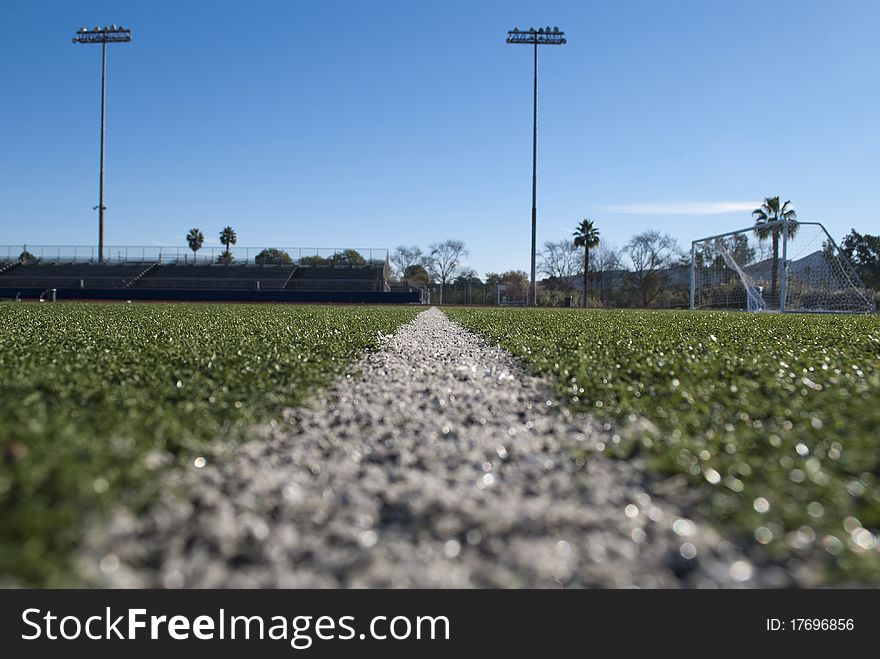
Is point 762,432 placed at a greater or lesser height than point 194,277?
lesser

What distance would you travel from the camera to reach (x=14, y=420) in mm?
2762

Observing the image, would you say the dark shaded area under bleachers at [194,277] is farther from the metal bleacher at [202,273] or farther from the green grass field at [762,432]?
the green grass field at [762,432]

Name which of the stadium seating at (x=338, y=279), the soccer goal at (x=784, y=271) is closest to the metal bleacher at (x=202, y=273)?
the stadium seating at (x=338, y=279)

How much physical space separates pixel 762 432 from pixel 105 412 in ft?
10.8

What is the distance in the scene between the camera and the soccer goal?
25547 millimetres

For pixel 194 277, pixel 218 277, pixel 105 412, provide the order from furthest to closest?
1. pixel 218 277
2. pixel 194 277
3. pixel 105 412

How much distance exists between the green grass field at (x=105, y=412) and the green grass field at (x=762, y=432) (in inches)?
76.4

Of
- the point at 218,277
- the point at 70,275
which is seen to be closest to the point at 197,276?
the point at 218,277

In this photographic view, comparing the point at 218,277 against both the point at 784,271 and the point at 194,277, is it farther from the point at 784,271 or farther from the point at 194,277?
the point at 784,271

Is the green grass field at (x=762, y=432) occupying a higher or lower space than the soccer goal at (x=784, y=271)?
lower

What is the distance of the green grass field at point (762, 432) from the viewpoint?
6.02 feet

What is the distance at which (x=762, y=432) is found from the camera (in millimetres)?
2879

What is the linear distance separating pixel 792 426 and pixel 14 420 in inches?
151

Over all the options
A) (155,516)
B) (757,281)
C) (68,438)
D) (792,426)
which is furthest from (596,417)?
(757,281)
